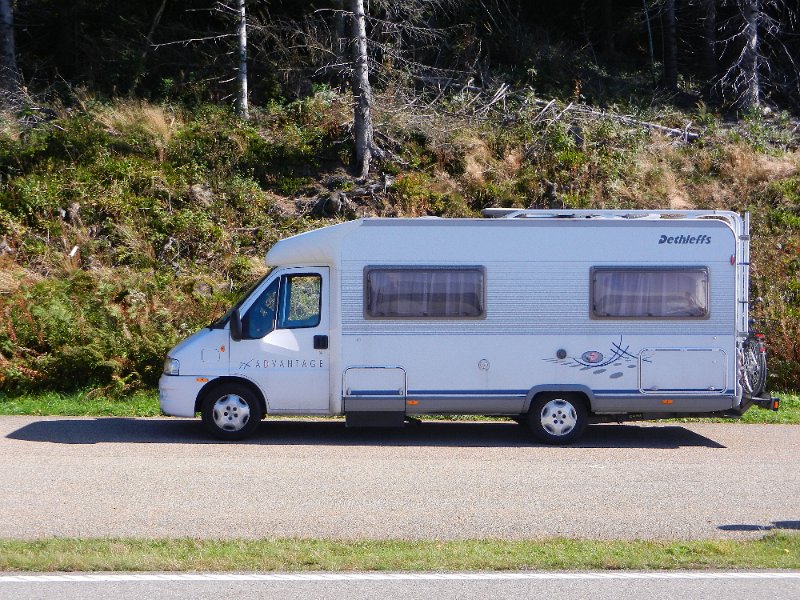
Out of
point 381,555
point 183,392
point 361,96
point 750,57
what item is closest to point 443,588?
point 381,555

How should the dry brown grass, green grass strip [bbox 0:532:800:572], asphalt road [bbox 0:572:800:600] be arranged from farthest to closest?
the dry brown grass
green grass strip [bbox 0:532:800:572]
asphalt road [bbox 0:572:800:600]

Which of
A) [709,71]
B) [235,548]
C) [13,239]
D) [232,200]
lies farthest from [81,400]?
[709,71]

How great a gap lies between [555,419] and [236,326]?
415 cm

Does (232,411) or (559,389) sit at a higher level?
(559,389)

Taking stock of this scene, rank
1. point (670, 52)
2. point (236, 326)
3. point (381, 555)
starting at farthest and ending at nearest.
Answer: point (670, 52)
point (236, 326)
point (381, 555)

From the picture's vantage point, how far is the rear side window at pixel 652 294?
12.2 m

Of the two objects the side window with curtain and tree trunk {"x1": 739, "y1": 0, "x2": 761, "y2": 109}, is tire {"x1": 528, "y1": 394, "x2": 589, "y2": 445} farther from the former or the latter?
tree trunk {"x1": 739, "y1": 0, "x2": 761, "y2": 109}

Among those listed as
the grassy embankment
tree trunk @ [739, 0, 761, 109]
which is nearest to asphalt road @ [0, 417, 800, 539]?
the grassy embankment

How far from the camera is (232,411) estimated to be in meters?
12.2

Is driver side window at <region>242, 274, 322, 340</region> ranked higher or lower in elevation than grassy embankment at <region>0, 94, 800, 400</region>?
lower

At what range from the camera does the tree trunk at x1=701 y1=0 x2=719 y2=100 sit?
27156 mm

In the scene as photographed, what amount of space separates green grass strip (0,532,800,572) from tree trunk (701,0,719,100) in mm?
21818

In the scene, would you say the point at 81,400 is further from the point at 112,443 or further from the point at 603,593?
the point at 603,593

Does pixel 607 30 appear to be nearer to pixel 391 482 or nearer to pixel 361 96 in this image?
pixel 361 96
